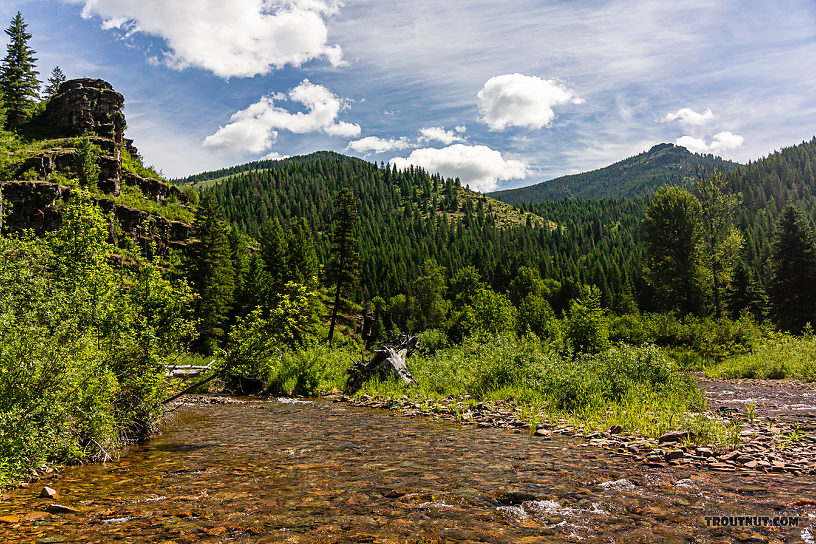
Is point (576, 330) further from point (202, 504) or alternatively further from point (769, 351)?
point (202, 504)

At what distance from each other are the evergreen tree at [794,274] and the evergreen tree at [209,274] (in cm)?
6474

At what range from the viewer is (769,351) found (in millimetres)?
27375

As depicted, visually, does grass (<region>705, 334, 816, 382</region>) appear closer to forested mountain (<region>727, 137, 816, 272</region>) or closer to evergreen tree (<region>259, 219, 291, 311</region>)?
evergreen tree (<region>259, 219, 291, 311</region>)

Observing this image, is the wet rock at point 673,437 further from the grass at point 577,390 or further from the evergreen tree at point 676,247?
the evergreen tree at point 676,247

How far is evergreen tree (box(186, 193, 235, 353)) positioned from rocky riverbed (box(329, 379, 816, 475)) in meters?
37.6

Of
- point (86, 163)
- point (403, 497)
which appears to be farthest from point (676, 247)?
point (86, 163)

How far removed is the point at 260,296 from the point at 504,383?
Answer: 43079 millimetres

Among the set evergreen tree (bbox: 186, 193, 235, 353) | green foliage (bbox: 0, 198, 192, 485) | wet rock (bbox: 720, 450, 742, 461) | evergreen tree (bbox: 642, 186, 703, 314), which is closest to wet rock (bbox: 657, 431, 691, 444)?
wet rock (bbox: 720, 450, 742, 461)

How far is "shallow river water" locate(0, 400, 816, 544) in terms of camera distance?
18.4ft

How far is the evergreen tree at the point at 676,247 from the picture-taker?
40.2 metres

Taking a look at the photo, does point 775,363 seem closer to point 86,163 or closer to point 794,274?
Answer: point 794,274

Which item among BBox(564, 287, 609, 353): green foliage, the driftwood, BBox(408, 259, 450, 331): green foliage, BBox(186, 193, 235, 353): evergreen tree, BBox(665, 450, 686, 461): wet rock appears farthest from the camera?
BBox(408, 259, 450, 331): green foliage

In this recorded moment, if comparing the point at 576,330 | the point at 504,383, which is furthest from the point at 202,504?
the point at 576,330

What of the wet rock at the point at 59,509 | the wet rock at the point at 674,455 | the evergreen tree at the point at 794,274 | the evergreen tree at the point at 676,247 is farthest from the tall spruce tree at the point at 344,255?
the evergreen tree at the point at 794,274
